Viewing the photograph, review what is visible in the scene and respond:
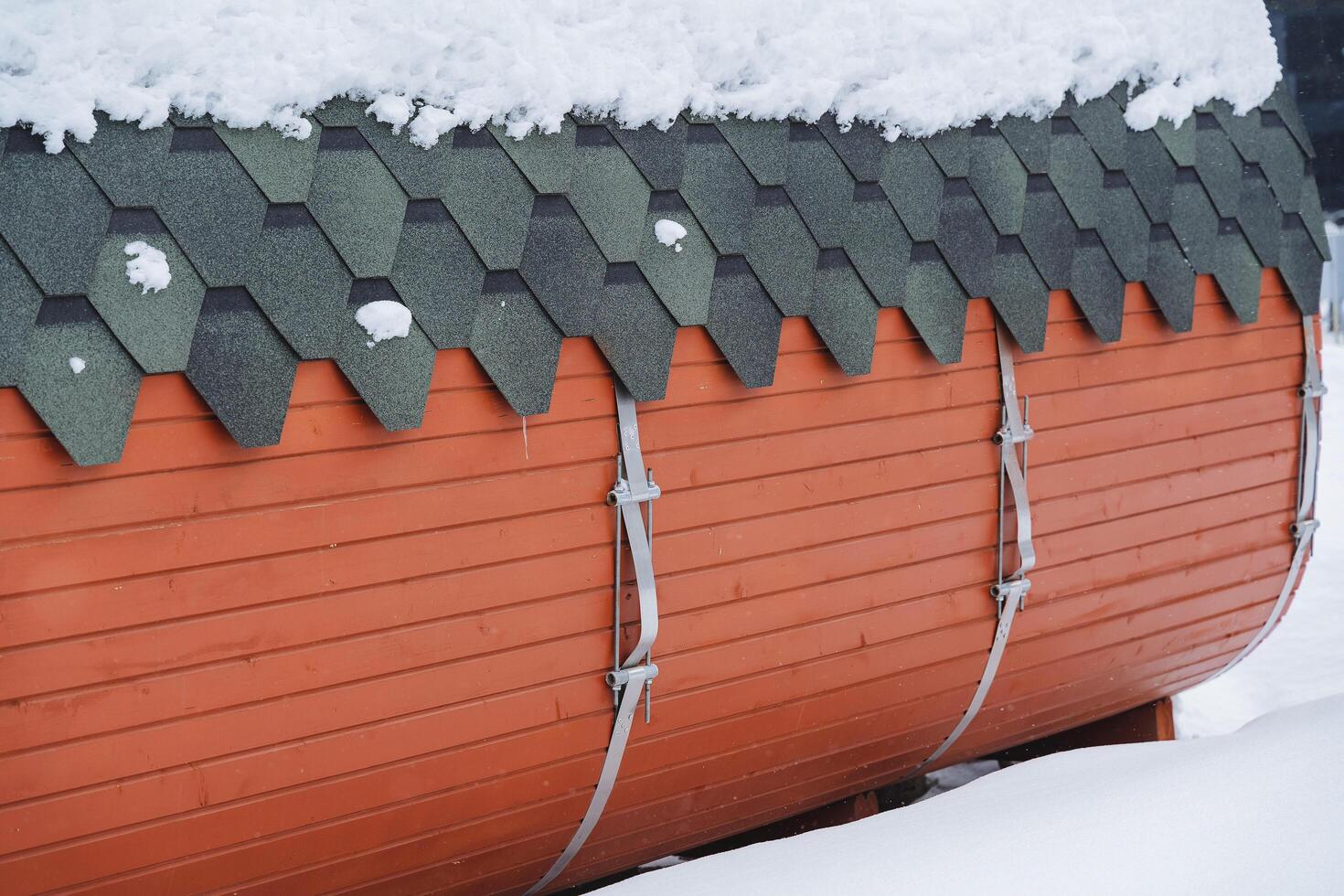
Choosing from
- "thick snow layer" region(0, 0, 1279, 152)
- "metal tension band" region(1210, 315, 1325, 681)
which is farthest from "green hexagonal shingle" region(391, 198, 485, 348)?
"metal tension band" region(1210, 315, 1325, 681)

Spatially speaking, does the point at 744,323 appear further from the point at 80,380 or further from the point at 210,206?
the point at 80,380

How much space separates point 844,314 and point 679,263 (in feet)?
1.23

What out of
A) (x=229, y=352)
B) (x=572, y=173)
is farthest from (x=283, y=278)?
(x=572, y=173)

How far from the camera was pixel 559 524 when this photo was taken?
6.75 feet

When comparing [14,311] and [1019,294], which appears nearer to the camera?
[14,311]

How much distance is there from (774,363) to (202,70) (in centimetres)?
106

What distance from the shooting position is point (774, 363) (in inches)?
88.4

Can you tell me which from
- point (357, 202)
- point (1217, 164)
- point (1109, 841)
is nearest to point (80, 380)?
point (357, 202)

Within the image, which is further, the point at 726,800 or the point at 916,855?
Result: the point at 726,800

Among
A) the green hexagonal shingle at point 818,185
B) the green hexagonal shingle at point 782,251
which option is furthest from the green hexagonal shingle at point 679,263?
the green hexagonal shingle at point 818,185

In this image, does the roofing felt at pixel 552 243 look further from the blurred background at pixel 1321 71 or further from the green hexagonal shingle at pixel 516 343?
the blurred background at pixel 1321 71

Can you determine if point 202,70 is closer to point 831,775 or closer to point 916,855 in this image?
point 916,855

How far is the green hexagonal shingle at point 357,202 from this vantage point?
1.83m

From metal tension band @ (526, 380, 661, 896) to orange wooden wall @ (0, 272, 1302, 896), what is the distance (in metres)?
0.03
